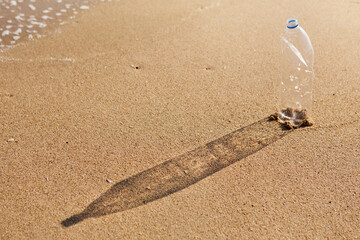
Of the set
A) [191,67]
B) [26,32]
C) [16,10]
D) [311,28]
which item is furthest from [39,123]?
[311,28]

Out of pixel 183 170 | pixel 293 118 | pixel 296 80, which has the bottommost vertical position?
pixel 183 170

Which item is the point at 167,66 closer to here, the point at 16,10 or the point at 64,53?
the point at 64,53

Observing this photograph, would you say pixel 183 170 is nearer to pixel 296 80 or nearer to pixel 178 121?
pixel 178 121

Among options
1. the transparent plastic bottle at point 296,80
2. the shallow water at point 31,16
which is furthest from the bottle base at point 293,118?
the shallow water at point 31,16

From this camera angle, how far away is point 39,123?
3197 mm

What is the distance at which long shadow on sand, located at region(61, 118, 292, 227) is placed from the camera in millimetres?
2484

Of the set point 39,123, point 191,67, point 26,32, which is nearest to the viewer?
point 39,123

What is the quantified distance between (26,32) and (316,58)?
319cm

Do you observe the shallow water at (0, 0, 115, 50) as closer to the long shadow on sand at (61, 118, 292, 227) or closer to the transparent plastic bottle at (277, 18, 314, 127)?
the long shadow on sand at (61, 118, 292, 227)

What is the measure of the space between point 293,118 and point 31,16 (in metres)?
3.51

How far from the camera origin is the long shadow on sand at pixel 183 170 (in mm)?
2484

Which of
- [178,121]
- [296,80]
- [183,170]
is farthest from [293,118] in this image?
[183,170]

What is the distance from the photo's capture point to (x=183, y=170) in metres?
2.71

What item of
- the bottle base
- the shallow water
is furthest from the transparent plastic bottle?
the shallow water
